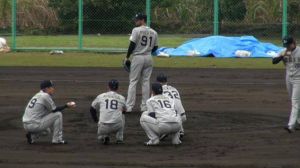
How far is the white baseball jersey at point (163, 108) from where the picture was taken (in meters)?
14.1

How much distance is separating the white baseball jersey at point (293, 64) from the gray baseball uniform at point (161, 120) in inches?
113

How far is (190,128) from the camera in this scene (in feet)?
53.9

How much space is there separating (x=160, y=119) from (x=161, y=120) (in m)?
0.03

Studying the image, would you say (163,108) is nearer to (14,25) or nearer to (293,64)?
(293,64)

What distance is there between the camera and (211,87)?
2430 cm

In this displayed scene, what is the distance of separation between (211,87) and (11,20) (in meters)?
22.7

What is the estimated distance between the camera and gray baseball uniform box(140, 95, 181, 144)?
14133mm

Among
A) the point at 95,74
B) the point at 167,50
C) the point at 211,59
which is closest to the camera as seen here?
the point at 95,74

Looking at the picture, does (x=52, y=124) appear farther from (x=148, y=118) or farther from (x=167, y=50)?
(x=167, y=50)

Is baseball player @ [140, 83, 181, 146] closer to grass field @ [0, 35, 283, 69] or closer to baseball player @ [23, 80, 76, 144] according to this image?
baseball player @ [23, 80, 76, 144]

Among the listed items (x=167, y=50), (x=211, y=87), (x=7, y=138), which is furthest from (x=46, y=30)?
(x=7, y=138)

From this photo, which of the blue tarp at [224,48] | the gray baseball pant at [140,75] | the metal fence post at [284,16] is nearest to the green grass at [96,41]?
the blue tarp at [224,48]

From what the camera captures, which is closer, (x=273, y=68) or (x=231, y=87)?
(x=231, y=87)

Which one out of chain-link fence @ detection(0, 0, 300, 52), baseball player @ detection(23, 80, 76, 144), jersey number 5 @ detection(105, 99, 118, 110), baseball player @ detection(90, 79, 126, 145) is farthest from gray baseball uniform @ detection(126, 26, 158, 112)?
chain-link fence @ detection(0, 0, 300, 52)
